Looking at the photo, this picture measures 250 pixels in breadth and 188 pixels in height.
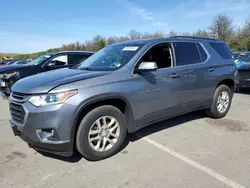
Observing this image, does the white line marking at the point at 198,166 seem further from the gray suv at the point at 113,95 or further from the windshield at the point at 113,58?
the windshield at the point at 113,58

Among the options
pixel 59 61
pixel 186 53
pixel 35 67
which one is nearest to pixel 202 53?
pixel 186 53

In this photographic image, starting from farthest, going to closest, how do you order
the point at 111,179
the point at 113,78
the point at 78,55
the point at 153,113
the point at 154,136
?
the point at 78,55
the point at 154,136
the point at 153,113
the point at 113,78
the point at 111,179

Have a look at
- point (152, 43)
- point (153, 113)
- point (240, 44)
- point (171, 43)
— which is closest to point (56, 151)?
point (153, 113)

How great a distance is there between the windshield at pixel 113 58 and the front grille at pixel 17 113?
51.2 inches

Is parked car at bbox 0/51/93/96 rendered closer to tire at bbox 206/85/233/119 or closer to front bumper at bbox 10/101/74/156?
front bumper at bbox 10/101/74/156

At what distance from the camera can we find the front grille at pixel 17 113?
3.11 metres

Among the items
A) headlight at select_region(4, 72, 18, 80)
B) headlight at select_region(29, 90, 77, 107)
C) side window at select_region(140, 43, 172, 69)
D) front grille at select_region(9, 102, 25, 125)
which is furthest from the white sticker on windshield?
headlight at select_region(4, 72, 18, 80)

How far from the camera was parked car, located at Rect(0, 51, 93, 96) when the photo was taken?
703 centimetres

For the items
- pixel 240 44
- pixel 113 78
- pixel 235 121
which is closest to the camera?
pixel 113 78

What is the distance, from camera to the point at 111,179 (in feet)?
9.53

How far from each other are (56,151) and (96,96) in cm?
90

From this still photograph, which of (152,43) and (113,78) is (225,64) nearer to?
(152,43)

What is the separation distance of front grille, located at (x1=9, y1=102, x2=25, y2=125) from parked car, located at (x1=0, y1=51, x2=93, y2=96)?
3.93 m

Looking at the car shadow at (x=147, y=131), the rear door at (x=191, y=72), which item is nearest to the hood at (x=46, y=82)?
the car shadow at (x=147, y=131)
